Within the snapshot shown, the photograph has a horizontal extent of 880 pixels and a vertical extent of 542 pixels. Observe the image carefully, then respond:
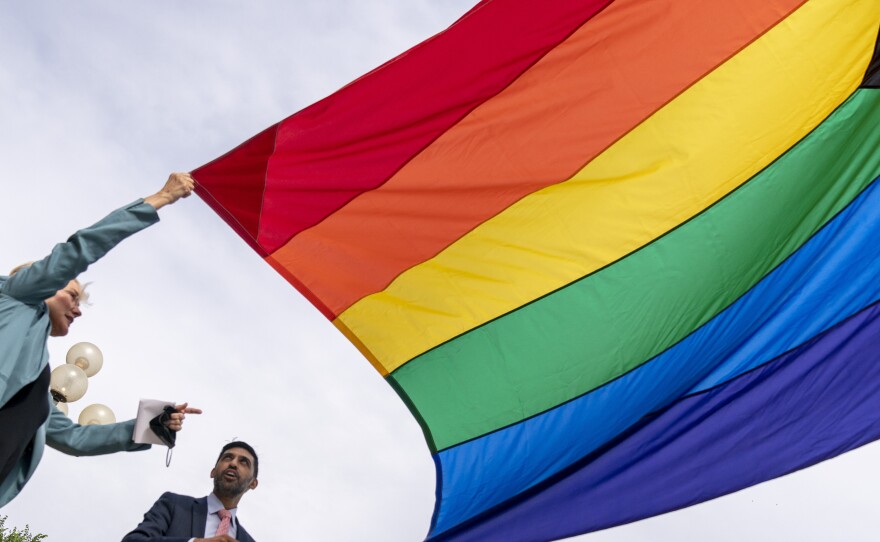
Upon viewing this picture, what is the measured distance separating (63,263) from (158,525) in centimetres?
112

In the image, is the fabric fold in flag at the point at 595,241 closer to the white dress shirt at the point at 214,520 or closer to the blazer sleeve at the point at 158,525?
the white dress shirt at the point at 214,520

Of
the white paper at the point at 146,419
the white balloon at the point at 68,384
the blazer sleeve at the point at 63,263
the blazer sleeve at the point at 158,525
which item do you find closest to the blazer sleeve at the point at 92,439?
the white paper at the point at 146,419

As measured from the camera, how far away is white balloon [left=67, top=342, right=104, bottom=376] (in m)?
8.08

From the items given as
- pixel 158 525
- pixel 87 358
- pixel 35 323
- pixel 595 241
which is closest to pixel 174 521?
pixel 158 525

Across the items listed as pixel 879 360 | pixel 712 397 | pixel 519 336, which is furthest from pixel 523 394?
pixel 879 360

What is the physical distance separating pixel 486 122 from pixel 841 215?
160cm

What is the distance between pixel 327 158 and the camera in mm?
4461

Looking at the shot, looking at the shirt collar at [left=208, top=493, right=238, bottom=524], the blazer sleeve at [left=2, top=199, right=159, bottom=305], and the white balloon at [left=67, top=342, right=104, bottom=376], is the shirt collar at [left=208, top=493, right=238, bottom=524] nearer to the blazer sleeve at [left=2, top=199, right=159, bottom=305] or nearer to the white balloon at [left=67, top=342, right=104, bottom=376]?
the blazer sleeve at [left=2, top=199, right=159, bottom=305]

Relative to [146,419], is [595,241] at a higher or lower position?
higher

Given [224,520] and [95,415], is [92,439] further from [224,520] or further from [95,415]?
[95,415]

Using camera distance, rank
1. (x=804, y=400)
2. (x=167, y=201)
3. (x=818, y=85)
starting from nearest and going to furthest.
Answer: (x=167, y=201), (x=818, y=85), (x=804, y=400)

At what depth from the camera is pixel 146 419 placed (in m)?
3.55

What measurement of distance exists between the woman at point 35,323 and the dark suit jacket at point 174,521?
52 cm

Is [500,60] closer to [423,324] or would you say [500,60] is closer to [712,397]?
[423,324]
